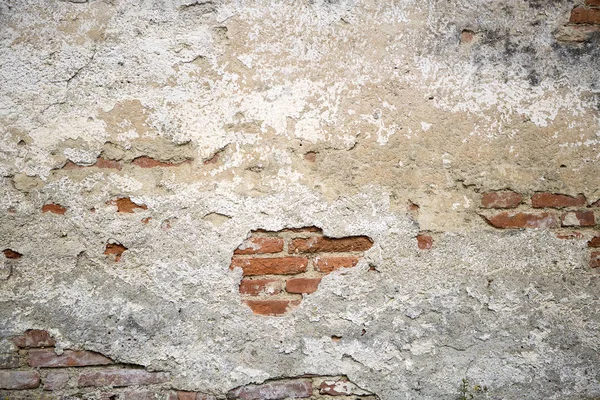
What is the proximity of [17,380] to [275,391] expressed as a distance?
2.99ft

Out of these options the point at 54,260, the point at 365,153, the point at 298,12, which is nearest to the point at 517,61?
the point at 365,153

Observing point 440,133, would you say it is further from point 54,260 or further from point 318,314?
point 54,260

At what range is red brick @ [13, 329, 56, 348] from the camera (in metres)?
1.63

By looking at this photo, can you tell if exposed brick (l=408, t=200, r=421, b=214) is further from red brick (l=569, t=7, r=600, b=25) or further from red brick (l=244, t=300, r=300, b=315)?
red brick (l=569, t=7, r=600, b=25)

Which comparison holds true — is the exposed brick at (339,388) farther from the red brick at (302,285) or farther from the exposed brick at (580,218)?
the exposed brick at (580,218)

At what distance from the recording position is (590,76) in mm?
1694

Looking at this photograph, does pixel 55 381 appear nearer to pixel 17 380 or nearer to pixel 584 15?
pixel 17 380

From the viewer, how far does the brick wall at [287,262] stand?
167 centimetres

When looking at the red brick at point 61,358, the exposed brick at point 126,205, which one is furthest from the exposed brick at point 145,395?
the exposed brick at point 126,205

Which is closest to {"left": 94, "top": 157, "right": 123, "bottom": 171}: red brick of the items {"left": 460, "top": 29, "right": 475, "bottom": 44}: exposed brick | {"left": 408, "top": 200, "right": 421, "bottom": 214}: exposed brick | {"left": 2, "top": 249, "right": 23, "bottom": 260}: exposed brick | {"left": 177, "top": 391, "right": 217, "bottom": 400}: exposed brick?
{"left": 2, "top": 249, "right": 23, "bottom": 260}: exposed brick

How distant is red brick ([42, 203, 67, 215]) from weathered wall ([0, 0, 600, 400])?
2 cm

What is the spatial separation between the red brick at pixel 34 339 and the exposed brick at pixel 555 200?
1814mm

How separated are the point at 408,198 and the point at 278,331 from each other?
67 cm

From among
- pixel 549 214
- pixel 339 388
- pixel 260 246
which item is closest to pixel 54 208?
pixel 260 246
